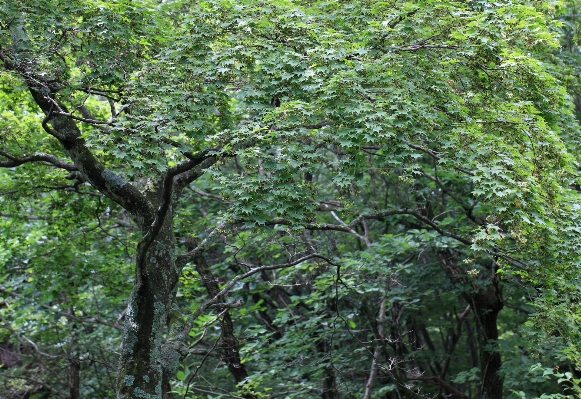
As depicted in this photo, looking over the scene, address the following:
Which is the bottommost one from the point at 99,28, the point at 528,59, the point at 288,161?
the point at 288,161

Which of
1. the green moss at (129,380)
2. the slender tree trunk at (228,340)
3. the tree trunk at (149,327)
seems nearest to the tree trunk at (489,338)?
the slender tree trunk at (228,340)

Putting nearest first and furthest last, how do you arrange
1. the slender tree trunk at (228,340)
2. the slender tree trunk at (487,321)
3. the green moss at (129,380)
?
1. the green moss at (129,380)
2. the slender tree trunk at (228,340)
3. the slender tree trunk at (487,321)

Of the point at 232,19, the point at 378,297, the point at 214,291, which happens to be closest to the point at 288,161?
the point at 232,19

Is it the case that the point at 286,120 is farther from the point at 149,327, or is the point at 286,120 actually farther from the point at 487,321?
the point at 487,321

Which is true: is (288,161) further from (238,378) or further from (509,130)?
(238,378)

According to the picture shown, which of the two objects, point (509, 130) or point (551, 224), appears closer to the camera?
point (551, 224)

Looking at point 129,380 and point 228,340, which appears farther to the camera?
point 228,340

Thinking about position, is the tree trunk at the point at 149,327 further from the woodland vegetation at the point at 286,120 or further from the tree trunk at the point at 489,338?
the tree trunk at the point at 489,338

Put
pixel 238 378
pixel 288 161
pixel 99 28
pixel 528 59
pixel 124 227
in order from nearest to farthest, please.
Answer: pixel 288 161 → pixel 528 59 → pixel 99 28 → pixel 238 378 → pixel 124 227

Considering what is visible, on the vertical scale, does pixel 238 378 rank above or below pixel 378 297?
below

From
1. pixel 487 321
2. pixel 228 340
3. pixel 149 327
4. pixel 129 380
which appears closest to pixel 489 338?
pixel 487 321

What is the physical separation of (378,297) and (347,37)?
615 cm

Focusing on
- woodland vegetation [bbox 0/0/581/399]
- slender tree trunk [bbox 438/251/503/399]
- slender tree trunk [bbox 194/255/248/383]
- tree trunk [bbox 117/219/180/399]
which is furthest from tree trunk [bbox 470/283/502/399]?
tree trunk [bbox 117/219/180/399]

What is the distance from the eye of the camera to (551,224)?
5625 millimetres
